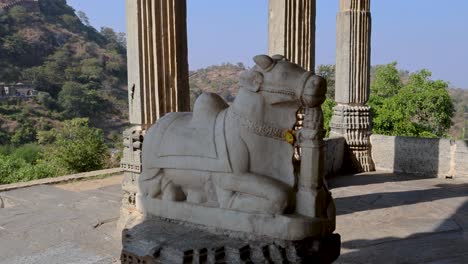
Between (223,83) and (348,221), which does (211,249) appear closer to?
(348,221)

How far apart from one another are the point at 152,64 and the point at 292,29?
209 cm

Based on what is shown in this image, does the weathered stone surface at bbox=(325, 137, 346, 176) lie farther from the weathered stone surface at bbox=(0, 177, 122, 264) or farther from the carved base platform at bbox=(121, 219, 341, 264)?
the carved base platform at bbox=(121, 219, 341, 264)

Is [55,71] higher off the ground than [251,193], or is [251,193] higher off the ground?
[55,71]

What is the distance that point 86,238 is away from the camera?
499 centimetres

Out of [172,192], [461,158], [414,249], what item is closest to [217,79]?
[461,158]

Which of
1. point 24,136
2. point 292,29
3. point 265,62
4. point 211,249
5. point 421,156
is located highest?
point 292,29

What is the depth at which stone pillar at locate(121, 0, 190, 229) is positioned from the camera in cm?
470

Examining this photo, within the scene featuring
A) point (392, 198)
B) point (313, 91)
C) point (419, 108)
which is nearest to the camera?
point (313, 91)

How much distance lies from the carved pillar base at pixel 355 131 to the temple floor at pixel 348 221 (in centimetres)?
69

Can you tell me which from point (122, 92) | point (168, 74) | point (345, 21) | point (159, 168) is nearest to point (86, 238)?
point (168, 74)

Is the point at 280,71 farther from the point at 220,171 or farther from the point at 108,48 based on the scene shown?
the point at 108,48

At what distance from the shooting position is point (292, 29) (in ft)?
19.2

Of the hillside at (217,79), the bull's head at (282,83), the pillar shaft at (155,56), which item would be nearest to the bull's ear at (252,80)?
the bull's head at (282,83)

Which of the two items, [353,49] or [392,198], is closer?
[392,198]
